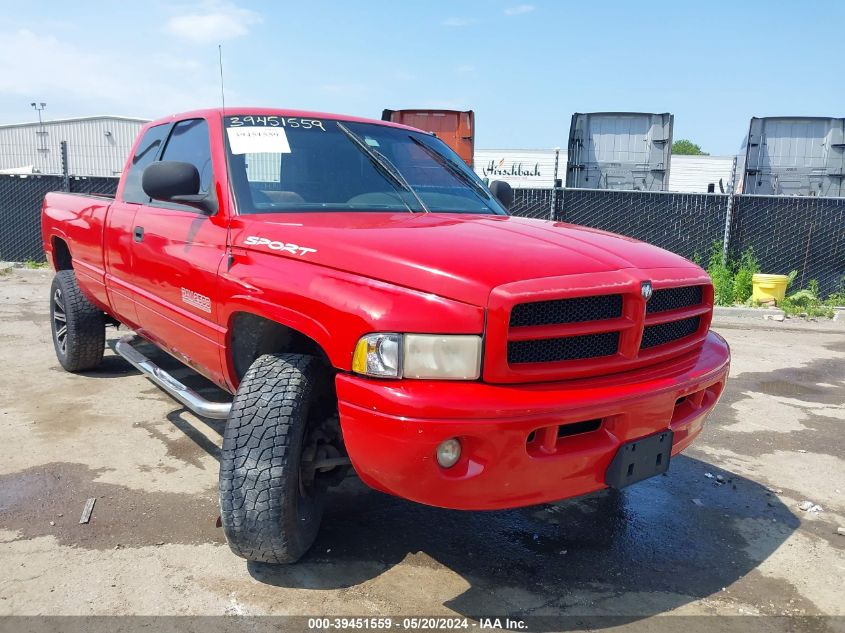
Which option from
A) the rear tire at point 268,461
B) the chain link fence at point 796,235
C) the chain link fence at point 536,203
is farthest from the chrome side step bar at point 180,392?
the chain link fence at point 796,235

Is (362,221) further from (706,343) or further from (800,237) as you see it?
(800,237)

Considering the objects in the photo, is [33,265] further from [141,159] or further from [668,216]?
[668,216]

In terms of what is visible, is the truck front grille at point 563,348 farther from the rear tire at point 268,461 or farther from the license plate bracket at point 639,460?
the rear tire at point 268,461

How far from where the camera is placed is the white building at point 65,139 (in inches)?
1369

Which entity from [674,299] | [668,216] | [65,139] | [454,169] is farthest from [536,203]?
[65,139]

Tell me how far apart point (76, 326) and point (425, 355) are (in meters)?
4.01

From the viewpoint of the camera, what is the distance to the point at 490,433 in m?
2.14

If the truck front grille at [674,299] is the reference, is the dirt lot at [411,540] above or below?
below

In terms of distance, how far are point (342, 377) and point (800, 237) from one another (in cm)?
997

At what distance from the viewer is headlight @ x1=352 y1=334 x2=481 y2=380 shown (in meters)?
2.16

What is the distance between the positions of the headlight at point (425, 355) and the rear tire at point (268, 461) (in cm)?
47

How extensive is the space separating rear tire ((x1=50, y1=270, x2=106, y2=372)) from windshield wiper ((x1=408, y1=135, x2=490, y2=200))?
293 centimetres

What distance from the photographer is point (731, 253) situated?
34.0 feet

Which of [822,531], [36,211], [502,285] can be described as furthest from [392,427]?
[36,211]
